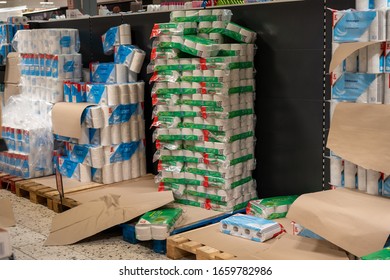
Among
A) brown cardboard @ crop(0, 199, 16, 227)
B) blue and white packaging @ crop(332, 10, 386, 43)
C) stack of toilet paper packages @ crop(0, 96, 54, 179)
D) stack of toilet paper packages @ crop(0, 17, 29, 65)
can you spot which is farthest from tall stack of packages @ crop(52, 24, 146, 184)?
blue and white packaging @ crop(332, 10, 386, 43)

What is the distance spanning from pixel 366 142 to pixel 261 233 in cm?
116

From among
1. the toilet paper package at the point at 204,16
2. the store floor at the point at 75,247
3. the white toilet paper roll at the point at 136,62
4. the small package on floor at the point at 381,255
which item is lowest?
the store floor at the point at 75,247

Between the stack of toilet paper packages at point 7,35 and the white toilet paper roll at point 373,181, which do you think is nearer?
the white toilet paper roll at point 373,181

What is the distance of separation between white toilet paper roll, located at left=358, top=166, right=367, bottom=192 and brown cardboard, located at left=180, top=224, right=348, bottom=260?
51cm

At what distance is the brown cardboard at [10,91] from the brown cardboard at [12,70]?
0.19ft

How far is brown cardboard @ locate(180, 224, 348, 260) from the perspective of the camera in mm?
4184

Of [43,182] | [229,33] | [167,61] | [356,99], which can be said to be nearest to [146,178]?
[43,182]

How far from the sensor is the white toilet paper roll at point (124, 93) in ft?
21.6

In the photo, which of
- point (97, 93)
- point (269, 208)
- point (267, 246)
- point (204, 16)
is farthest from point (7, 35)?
point (267, 246)

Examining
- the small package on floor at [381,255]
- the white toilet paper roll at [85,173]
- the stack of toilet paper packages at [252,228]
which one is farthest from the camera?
the white toilet paper roll at [85,173]

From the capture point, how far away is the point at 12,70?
845 cm

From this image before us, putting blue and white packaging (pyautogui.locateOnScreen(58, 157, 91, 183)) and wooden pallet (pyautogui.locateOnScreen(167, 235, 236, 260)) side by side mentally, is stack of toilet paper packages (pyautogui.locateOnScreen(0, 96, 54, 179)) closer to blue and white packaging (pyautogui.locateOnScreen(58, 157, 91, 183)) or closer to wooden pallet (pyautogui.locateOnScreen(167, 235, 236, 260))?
blue and white packaging (pyautogui.locateOnScreen(58, 157, 91, 183))

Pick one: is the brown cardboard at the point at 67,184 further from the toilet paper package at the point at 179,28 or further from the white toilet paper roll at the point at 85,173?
the toilet paper package at the point at 179,28

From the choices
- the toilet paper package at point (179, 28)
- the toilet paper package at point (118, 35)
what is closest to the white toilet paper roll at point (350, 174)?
the toilet paper package at point (179, 28)
